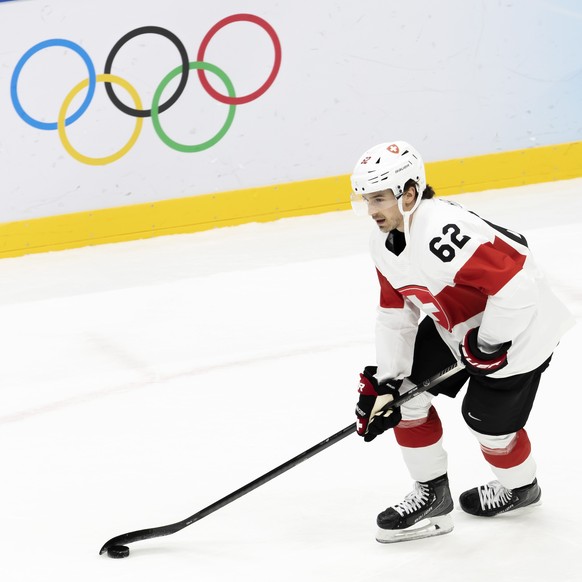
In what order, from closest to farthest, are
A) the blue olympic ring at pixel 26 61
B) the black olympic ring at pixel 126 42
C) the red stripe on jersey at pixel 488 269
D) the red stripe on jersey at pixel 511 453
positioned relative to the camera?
the red stripe on jersey at pixel 488 269 → the red stripe on jersey at pixel 511 453 → the blue olympic ring at pixel 26 61 → the black olympic ring at pixel 126 42

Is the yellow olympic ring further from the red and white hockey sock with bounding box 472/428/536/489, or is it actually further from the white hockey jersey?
the red and white hockey sock with bounding box 472/428/536/489

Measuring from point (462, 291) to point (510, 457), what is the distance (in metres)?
0.40

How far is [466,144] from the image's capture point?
5.96 metres

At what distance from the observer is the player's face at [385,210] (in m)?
2.36

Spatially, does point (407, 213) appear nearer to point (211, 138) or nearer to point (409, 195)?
point (409, 195)

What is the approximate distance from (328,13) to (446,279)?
351 centimetres

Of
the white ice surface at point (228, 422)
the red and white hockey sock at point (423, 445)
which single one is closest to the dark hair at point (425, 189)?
the red and white hockey sock at point (423, 445)

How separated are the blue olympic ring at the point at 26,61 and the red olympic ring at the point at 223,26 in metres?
0.51

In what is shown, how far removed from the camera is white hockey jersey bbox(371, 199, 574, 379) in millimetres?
2291

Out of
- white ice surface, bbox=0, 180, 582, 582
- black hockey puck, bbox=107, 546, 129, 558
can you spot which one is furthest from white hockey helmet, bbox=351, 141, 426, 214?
black hockey puck, bbox=107, 546, 129, 558

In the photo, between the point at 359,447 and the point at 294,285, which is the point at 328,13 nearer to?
the point at 294,285

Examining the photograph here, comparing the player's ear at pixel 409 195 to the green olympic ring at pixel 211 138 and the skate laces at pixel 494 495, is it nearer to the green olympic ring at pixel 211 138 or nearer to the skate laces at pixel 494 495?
the skate laces at pixel 494 495

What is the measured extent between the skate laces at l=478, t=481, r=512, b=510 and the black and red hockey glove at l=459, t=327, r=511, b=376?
1.25 feet

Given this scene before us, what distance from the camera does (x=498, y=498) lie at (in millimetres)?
2576
